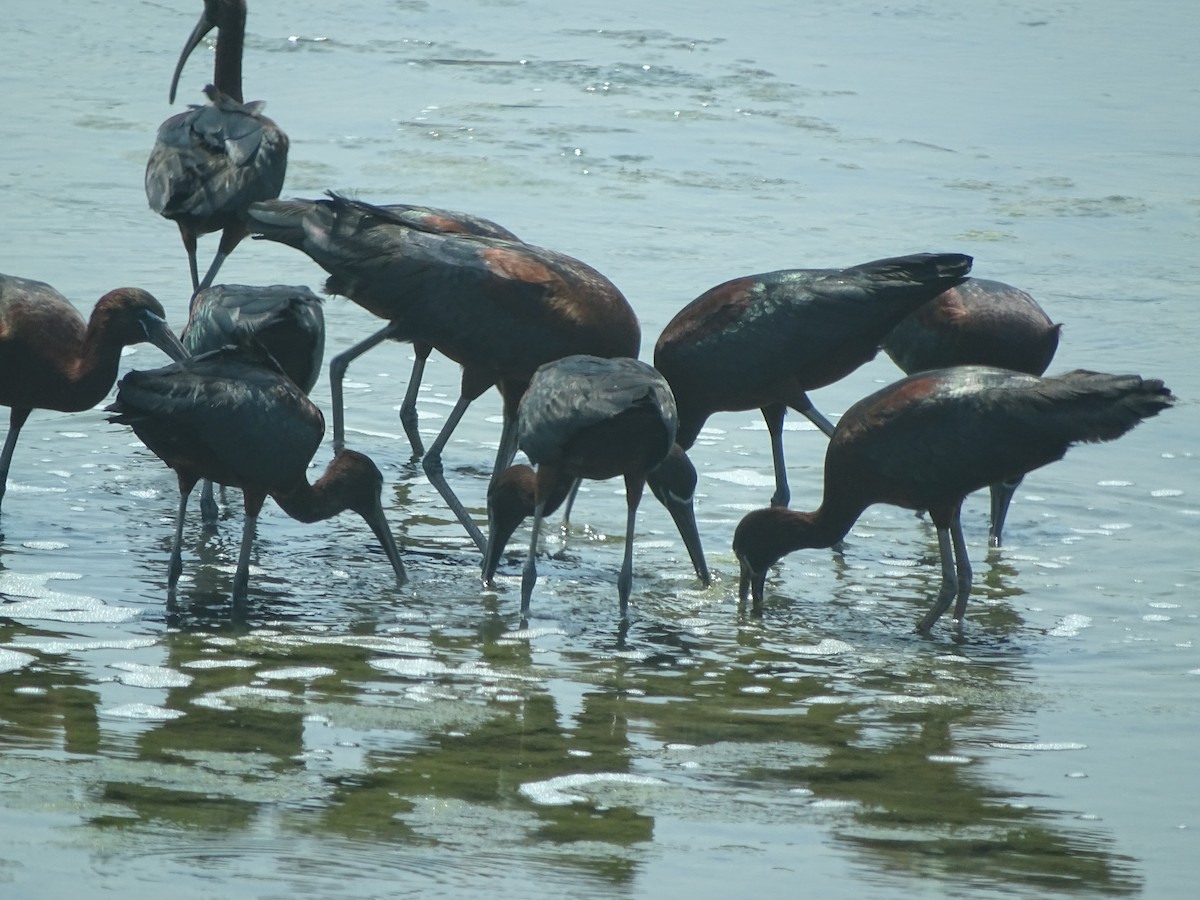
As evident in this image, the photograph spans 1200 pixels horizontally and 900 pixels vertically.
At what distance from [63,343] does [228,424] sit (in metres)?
1.44

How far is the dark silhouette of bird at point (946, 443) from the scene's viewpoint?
6453 mm

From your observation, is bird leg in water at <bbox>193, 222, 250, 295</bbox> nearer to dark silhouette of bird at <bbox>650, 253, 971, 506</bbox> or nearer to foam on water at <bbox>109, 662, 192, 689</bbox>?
dark silhouette of bird at <bbox>650, 253, 971, 506</bbox>

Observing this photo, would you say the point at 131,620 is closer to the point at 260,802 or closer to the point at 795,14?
the point at 260,802

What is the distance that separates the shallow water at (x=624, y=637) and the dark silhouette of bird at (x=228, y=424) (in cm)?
40

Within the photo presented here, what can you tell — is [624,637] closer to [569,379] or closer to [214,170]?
[569,379]

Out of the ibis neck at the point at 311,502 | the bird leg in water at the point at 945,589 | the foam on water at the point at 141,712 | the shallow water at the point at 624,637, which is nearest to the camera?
the shallow water at the point at 624,637

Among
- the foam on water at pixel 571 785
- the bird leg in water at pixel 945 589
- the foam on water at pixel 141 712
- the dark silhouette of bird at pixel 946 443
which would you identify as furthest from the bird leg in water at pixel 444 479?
the foam on water at pixel 571 785

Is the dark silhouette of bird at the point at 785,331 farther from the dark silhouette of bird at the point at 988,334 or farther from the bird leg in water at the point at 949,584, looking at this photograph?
the bird leg in water at the point at 949,584

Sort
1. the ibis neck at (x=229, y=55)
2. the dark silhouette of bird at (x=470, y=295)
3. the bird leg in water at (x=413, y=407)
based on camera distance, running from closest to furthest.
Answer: the dark silhouette of bird at (x=470, y=295) → the bird leg in water at (x=413, y=407) → the ibis neck at (x=229, y=55)

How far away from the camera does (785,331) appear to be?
7.81 meters

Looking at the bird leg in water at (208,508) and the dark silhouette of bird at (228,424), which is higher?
the dark silhouette of bird at (228,424)

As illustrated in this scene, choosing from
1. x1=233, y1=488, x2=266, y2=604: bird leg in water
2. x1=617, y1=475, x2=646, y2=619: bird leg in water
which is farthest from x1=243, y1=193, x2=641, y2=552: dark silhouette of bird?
x1=233, y1=488, x2=266, y2=604: bird leg in water

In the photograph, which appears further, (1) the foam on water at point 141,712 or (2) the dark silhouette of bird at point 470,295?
(2) the dark silhouette of bird at point 470,295

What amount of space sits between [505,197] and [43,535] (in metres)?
7.47
